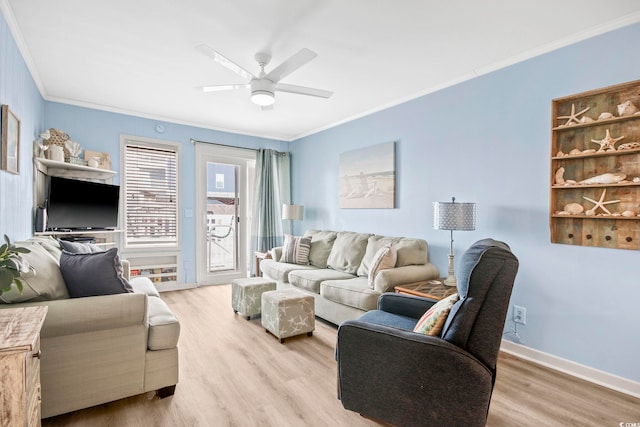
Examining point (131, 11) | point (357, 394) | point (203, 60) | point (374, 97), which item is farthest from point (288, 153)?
point (357, 394)

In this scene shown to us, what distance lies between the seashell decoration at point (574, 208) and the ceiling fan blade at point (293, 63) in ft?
7.30

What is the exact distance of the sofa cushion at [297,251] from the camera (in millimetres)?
4492

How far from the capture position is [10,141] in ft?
7.53

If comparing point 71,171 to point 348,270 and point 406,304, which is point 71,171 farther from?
→ point 406,304

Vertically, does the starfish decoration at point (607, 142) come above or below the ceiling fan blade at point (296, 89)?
below

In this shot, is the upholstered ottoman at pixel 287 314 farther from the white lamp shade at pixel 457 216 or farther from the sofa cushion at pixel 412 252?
the white lamp shade at pixel 457 216

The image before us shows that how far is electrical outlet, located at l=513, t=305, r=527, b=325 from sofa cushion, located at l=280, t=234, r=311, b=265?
252 cm

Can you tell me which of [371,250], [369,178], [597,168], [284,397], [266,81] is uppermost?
[266,81]

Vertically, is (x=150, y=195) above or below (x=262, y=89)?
below

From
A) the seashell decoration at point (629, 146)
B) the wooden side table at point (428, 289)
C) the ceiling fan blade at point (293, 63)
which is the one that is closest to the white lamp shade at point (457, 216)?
the wooden side table at point (428, 289)

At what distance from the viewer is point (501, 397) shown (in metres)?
2.13

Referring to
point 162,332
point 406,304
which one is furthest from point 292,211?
point 162,332

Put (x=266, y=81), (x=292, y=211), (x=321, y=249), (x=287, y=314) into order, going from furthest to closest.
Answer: (x=292, y=211)
(x=321, y=249)
(x=287, y=314)
(x=266, y=81)

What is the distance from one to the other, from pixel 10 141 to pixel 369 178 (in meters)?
3.45
